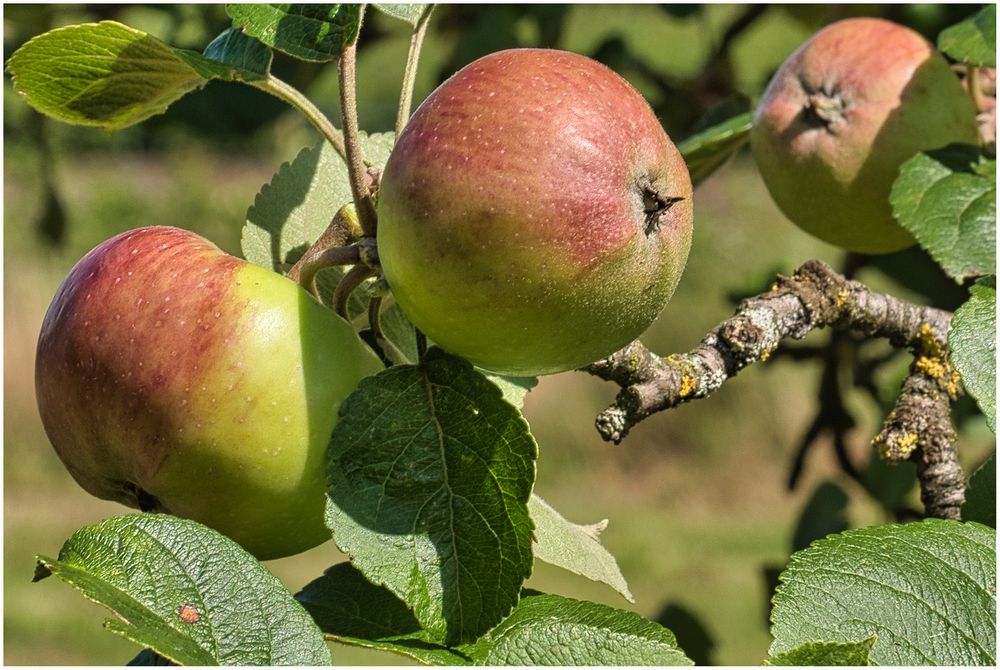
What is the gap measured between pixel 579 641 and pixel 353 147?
12.4 inches

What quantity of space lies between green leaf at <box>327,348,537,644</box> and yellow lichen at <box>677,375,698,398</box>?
5.7 inches

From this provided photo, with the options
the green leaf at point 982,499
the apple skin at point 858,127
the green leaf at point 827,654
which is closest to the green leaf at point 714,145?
the apple skin at point 858,127

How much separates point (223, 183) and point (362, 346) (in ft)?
18.8

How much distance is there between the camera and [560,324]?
594 millimetres

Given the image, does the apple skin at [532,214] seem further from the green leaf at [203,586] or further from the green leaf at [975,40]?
the green leaf at [975,40]

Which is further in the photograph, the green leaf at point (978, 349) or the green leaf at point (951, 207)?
the green leaf at point (951, 207)

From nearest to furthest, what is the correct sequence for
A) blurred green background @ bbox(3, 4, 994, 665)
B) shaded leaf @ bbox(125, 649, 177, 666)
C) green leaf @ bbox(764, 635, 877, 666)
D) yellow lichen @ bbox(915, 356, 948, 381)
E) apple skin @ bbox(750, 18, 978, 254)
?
green leaf @ bbox(764, 635, 877, 666), shaded leaf @ bbox(125, 649, 177, 666), yellow lichen @ bbox(915, 356, 948, 381), apple skin @ bbox(750, 18, 978, 254), blurred green background @ bbox(3, 4, 994, 665)

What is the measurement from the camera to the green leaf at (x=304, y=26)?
655 mm

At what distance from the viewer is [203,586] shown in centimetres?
58

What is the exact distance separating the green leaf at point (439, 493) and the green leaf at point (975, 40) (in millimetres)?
550

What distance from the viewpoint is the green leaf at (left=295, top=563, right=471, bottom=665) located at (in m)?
0.59

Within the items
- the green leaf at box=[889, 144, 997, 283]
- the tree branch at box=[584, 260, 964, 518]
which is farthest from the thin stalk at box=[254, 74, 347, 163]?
the green leaf at box=[889, 144, 997, 283]

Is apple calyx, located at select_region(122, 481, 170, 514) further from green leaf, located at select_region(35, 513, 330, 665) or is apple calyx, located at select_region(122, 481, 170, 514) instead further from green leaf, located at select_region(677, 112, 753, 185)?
green leaf, located at select_region(677, 112, 753, 185)

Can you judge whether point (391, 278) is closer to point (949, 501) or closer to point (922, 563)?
point (922, 563)
